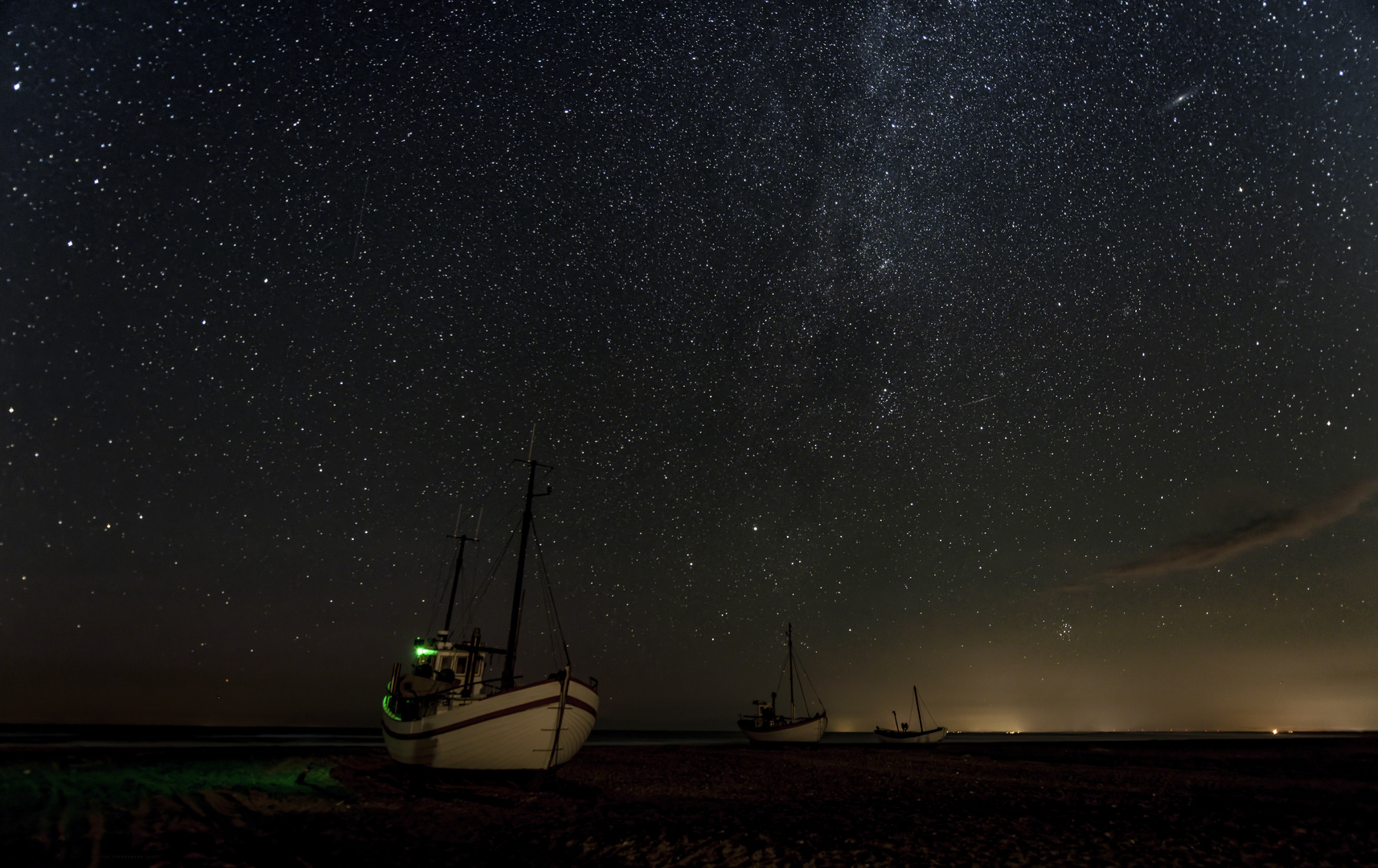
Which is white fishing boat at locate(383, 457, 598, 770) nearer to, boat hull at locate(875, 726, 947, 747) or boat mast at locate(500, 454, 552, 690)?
boat mast at locate(500, 454, 552, 690)

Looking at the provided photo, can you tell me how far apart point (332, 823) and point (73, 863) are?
201 inches

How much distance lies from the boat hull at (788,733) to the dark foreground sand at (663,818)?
40.6 metres

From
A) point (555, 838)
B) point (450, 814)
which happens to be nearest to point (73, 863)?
point (450, 814)

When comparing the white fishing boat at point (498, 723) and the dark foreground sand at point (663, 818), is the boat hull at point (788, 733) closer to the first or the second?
the dark foreground sand at point (663, 818)

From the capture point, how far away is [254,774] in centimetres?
2556

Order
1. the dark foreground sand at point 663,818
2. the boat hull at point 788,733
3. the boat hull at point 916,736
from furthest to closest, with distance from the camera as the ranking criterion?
1. the boat hull at point 916,736
2. the boat hull at point 788,733
3. the dark foreground sand at point 663,818

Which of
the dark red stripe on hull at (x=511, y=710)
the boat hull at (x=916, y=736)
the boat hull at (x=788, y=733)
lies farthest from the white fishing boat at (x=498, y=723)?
the boat hull at (x=916, y=736)

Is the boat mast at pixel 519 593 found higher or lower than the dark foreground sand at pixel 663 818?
higher

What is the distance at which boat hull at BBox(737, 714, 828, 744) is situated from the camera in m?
66.8

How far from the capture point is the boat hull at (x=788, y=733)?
66812 mm

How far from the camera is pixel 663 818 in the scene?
16.0 m

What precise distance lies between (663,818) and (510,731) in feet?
25.5

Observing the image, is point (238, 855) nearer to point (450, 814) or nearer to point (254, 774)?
point (450, 814)

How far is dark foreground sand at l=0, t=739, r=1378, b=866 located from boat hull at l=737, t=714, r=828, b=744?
40611 millimetres
